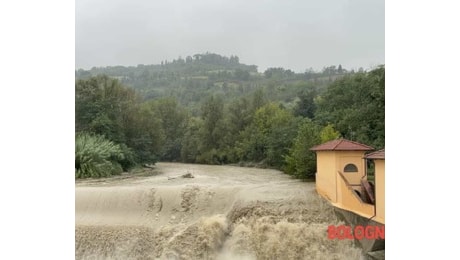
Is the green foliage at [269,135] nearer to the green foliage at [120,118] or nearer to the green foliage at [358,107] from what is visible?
the green foliage at [358,107]

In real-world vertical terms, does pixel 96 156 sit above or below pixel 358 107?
below

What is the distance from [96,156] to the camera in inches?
158

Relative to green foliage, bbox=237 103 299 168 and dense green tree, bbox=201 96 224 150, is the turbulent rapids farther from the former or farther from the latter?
dense green tree, bbox=201 96 224 150

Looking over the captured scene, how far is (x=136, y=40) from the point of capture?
3.89 m

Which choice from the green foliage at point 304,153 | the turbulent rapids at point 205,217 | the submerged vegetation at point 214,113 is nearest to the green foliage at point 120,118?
the submerged vegetation at point 214,113

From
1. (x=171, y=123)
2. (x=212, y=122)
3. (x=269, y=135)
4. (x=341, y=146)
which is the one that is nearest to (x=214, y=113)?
(x=212, y=122)

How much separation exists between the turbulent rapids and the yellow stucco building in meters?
0.13

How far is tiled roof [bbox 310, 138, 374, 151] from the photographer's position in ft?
11.8

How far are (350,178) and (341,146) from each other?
259 mm

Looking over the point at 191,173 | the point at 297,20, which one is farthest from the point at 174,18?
the point at 191,173

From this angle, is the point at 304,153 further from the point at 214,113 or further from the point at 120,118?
the point at 120,118

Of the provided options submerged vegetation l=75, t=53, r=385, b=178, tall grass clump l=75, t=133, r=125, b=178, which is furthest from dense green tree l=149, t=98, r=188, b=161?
tall grass clump l=75, t=133, r=125, b=178

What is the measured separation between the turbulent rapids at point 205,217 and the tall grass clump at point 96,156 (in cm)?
10
